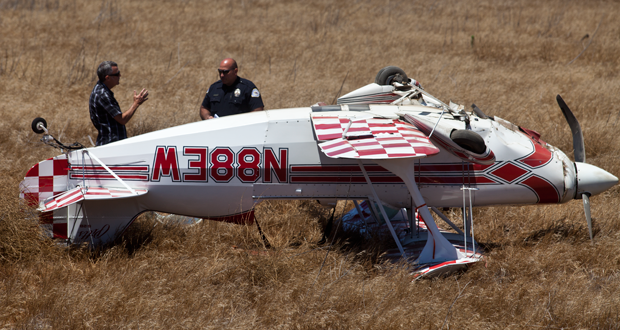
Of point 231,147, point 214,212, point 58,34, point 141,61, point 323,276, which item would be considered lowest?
point 323,276

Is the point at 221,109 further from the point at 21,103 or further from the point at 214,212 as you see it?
the point at 21,103

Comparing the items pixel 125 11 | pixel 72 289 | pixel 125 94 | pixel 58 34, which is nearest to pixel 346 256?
pixel 72 289

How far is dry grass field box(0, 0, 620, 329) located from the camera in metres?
4.54

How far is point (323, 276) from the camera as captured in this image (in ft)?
16.9

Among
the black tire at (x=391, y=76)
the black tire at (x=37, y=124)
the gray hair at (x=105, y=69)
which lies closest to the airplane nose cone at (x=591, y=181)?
the black tire at (x=391, y=76)

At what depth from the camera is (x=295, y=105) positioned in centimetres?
1069

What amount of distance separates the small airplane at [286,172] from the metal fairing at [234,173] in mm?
11

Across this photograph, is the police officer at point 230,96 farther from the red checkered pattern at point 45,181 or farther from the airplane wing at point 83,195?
the red checkered pattern at point 45,181

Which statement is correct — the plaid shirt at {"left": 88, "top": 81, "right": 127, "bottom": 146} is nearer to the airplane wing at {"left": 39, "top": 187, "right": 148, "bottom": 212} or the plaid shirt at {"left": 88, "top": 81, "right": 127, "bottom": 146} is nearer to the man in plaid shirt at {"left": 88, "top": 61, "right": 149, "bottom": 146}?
the man in plaid shirt at {"left": 88, "top": 61, "right": 149, "bottom": 146}

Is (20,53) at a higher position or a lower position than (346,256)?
higher

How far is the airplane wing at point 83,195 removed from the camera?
5.04 meters

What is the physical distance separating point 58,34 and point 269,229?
11157 millimetres

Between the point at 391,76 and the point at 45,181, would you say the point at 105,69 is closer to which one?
the point at 45,181

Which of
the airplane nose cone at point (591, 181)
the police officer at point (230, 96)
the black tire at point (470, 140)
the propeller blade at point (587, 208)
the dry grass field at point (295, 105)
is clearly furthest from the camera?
the police officer at point (230, 96)
